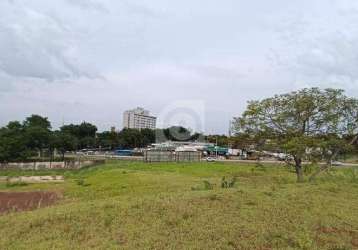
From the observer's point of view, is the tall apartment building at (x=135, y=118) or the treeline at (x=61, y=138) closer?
the treeline at (x=61, y=138)

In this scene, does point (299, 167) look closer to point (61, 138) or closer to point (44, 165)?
point (44, 165)

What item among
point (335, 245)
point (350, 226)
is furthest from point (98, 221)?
point (350, 226)

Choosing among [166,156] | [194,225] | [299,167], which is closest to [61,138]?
[166,156]

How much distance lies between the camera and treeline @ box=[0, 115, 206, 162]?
6525cm

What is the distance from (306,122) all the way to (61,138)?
63.3 meters

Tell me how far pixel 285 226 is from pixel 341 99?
12.8 m

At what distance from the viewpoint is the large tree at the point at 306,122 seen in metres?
19.5

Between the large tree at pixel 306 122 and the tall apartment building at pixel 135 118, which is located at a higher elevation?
the tall apartment building at pixel 135 118

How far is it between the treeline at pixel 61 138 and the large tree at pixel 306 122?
5085 cm

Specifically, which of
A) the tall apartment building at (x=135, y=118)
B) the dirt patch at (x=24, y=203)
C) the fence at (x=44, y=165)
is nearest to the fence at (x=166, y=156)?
the fence at (x=44, y=165)

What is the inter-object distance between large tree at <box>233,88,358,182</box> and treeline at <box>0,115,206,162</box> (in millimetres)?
50846

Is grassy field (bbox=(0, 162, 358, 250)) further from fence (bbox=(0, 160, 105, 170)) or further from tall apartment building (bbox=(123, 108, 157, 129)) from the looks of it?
tall apartment building (bbox=(123, 108, 157, 129))

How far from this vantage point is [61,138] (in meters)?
77.4

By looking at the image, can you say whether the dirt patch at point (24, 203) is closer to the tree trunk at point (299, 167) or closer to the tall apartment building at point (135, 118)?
the tree trunk at point (299, 167)
